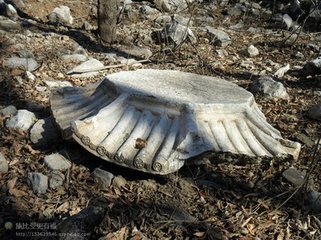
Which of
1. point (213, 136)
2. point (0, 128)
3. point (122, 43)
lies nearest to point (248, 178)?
point (213, 136)

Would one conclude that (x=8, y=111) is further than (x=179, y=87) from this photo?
Yes

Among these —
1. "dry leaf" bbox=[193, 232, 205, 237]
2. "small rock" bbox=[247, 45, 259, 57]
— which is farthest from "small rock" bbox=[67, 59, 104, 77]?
"dry leaf" bbox=[193, 232, 205, 237]

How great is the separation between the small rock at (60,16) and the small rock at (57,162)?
10.8 ft

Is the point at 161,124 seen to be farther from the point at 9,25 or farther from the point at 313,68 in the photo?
the point at 9,25

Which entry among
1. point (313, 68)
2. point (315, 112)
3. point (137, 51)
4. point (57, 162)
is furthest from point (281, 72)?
point (57, 162)

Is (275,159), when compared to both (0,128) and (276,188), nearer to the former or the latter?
(276,188)

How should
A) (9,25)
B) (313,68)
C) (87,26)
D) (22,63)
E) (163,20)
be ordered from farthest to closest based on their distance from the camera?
(163,20) < (87,26) < (9,25) < (313,68) < (22,63)

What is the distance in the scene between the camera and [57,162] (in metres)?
2.56

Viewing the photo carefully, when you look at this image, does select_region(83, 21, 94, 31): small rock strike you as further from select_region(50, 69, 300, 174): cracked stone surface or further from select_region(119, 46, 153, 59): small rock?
select_region(50, 69, 300, 174): cracked stone surface

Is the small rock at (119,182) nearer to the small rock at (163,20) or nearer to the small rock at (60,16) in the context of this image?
the small rock at (60,16)

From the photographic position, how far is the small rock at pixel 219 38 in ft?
17.8

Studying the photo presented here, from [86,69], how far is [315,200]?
249cm

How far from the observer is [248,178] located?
263 centimetres

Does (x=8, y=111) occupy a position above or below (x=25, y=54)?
above
